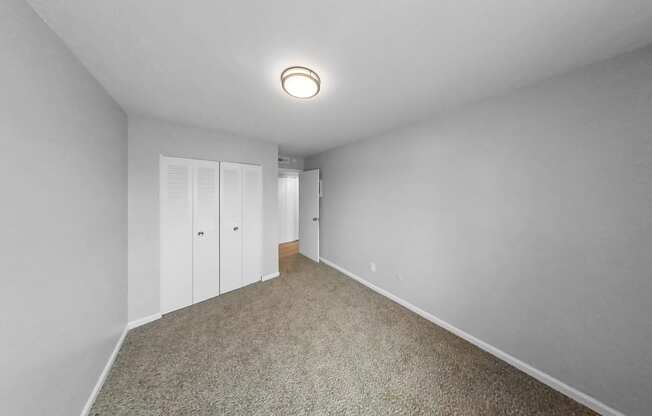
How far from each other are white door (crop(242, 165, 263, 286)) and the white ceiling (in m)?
1.24

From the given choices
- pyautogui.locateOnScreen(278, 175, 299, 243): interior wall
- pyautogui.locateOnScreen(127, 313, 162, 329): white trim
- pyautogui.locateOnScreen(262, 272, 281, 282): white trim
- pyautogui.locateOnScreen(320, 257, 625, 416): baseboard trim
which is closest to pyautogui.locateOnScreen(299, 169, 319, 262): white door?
pyautogui.locateOnScreen(262, 272, 281, 282): white trim

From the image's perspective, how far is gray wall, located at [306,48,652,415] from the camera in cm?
120

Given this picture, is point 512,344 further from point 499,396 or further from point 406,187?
point 406,187

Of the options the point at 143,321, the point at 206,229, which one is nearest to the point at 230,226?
the point at 206,229

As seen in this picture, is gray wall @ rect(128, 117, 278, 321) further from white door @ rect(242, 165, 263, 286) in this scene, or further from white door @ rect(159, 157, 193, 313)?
white door @ rect(242, 165, 263, 286)

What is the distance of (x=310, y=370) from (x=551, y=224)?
7.44ft

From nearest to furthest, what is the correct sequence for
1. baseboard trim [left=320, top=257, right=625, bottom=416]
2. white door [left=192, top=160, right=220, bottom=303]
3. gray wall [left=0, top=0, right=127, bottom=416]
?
1. gray wall [left=0, top=0, right=127, bottom=416]
2. baseboard trim [left=320, top=257, right=625, bottom=416]
3. white door [left=192, top=160, right=220, bottom=303]

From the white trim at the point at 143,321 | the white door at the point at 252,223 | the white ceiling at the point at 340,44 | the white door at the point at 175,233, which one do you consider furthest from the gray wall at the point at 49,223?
the white door at the point at 252,223

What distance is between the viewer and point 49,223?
1.03 metres

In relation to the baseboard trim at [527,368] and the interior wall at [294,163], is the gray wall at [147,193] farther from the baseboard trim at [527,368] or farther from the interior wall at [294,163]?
the baseboard trim at [527,368]

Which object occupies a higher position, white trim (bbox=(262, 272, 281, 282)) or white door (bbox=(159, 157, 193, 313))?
white door (bbox=(159, 157, 193, 313))

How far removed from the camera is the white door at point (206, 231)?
8.32 ft

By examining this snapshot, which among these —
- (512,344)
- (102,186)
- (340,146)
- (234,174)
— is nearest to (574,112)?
(512,344)

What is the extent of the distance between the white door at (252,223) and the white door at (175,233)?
27.4 inches
